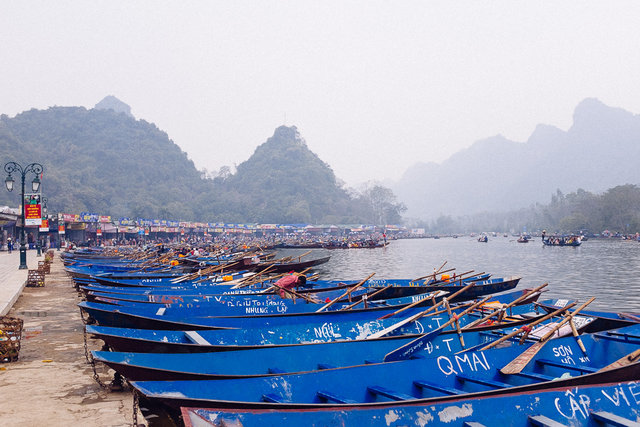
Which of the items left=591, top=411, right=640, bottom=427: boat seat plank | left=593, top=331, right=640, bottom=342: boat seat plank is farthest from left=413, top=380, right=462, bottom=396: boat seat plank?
left=593, top=331, right=640, bottom=342: boat seat plank

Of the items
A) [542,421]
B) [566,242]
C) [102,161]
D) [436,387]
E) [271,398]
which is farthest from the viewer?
[102,161]

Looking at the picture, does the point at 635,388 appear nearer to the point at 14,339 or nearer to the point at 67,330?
the point at 14,339

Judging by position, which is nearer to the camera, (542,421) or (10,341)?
(542,421)

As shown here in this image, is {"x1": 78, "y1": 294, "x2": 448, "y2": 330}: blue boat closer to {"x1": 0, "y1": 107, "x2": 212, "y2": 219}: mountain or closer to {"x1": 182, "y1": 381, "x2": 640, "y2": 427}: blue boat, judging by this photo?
{"x1": 182, "y1": 381, "x2": 640, "y2": 427}: blue boat

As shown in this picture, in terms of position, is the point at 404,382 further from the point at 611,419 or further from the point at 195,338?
the point at 195,338

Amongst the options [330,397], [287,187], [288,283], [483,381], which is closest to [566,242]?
[288,283]

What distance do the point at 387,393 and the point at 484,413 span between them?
43.1 inches

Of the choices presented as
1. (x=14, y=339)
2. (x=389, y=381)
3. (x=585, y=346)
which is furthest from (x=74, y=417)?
(x=585, y=346)

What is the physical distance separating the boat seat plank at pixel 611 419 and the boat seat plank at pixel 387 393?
1.76 meters

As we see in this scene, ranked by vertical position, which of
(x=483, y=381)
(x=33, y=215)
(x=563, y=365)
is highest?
(x=33, y=215)

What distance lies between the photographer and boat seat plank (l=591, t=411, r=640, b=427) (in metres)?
4.57

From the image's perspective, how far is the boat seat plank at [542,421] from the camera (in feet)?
14.7

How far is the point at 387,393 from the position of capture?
5.34m

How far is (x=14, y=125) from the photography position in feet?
469
